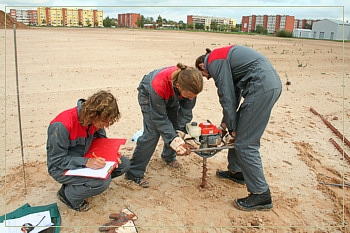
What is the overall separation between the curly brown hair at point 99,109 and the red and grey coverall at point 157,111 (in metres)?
0.51

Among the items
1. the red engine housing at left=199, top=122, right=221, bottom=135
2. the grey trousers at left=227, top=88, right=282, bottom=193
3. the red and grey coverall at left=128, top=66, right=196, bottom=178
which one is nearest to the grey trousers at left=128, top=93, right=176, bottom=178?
the red and grey coverall at left=128, top=66, right=196, bottom=178

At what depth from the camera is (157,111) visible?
3348 mm

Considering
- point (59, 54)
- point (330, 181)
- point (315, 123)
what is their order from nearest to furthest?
point (330, 181)
point (315, 123)
point (59, 54)

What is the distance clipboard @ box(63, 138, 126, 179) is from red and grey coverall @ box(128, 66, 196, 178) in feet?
1.16

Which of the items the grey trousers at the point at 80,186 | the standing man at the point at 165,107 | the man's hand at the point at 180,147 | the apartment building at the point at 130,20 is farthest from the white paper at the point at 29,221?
the apartment building at the point at 130,20

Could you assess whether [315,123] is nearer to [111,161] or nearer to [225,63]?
[225,63]

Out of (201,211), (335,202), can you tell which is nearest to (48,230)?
(201,211)

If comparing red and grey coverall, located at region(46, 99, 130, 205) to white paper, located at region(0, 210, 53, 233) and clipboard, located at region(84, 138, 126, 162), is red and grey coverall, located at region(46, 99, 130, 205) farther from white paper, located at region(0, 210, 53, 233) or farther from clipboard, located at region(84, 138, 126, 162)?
white paper, located at region(0, 210, 53, 233)

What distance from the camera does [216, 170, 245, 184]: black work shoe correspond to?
13.0ft

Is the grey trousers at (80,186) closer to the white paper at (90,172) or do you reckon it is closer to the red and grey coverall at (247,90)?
the white paper at (90,172)

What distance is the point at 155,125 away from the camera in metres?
3.42

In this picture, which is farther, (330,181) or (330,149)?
(330,149)

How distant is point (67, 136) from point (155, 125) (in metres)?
0.92

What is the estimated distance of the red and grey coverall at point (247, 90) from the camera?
304 cm
